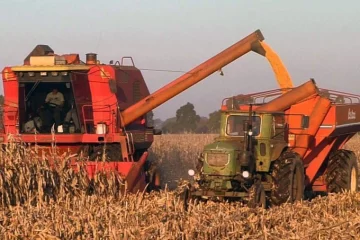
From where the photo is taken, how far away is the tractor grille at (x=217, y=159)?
1062cm

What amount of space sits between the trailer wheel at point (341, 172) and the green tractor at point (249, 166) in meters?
1.65

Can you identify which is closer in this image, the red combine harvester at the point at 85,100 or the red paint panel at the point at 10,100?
the red combine harvester at the point at 85,100

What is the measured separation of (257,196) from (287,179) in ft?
2.67

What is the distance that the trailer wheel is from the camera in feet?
42.3

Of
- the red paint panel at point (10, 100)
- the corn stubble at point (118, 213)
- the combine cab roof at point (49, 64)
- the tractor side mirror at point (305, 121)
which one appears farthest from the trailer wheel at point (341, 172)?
the red paint panel at point (10, 100)

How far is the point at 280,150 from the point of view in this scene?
11.3m

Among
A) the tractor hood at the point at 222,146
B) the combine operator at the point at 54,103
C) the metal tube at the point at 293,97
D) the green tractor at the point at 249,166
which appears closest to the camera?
the green tractor at the point at 249,166

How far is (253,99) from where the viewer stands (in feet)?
44.7

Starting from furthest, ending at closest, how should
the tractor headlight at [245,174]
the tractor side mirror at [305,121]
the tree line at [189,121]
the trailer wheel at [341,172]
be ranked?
the tree line at [189,121]
the trailer wheel at [341,172]
the tractor side mirror at [305,121]
the tractor headlight at [245,174]

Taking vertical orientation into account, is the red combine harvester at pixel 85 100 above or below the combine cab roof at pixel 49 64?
below

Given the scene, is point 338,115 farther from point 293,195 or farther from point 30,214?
point 30,214

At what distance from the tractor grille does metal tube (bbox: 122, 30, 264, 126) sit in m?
3.02

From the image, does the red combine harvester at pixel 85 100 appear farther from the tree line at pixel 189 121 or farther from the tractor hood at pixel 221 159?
the tree line at pixel 189 121

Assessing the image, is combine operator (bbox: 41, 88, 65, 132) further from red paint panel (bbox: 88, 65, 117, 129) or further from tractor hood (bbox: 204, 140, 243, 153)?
tractor hood (bbox: 204, 140, 243, 153)
